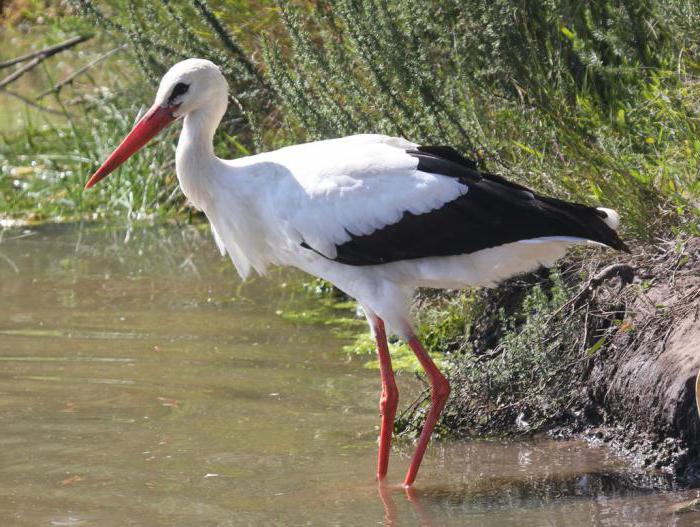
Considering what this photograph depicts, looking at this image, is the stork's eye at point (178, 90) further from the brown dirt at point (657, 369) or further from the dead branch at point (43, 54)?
the dead branch at point (43, 54)

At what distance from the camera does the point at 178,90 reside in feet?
16.0

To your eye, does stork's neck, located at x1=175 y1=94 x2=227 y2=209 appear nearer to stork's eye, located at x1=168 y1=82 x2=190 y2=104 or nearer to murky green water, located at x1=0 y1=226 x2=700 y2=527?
stork's eye, located at x1=168 y1=82 x2=190 y2=104

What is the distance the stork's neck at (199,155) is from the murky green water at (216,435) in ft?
3.06

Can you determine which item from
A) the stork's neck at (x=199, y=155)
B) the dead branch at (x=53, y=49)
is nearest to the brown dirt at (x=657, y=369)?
the stork's neck at (x=199, y=155)

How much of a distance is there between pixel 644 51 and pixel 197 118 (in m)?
2.18

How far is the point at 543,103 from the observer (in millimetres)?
5621

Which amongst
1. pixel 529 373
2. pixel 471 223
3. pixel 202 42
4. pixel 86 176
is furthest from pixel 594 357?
pixel 86 176

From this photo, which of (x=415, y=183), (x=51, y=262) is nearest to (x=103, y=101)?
(x=51, y=262)

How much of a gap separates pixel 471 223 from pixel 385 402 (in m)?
0.80

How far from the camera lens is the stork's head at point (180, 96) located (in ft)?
15.9

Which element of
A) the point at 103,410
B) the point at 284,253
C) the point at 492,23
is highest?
the point at 492,23

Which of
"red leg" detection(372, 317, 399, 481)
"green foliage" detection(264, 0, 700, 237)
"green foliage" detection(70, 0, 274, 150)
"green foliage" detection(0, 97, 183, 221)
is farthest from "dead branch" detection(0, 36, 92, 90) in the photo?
"red leg" detection(372, 317, 399, 481)

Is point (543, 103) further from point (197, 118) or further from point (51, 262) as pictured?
point (51, 262)

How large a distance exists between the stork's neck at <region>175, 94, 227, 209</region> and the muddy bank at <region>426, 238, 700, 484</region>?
3.98 feet
